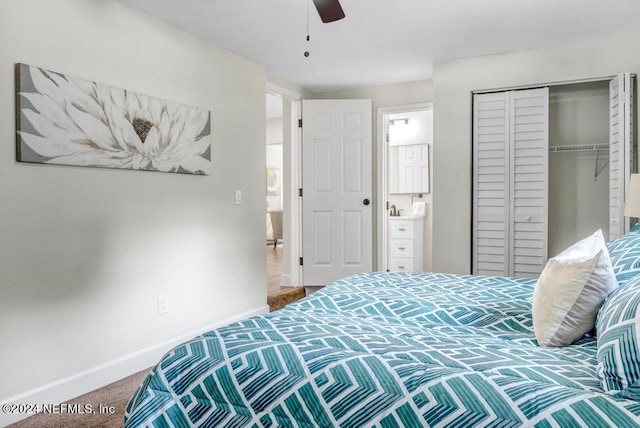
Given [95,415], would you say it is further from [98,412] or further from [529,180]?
[529,180]

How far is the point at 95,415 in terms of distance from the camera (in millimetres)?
2322

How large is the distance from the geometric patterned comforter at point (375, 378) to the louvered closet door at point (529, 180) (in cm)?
236

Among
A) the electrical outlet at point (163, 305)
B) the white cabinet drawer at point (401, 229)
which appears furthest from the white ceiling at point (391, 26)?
the white cabinet drawer at point (401, 229)

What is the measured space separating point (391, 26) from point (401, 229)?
2902 millimetres

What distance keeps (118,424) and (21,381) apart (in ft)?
1.87

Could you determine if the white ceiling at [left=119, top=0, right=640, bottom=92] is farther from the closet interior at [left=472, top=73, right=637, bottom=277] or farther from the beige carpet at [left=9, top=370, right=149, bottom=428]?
the beige carpet at [left=9, top=370, right=149, bottom=428]

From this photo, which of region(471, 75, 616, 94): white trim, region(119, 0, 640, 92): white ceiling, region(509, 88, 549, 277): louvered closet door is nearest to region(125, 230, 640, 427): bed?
region(119, 0, 640, 92): white ceiling

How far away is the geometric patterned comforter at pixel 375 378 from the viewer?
1070 mm

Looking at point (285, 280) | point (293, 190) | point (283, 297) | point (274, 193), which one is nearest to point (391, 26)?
point (293, 190)

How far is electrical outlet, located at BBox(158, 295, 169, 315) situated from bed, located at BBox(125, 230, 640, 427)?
1711mm

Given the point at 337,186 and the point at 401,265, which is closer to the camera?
the point at 337,186

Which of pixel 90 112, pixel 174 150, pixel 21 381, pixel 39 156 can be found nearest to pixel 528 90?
pixel 174 150

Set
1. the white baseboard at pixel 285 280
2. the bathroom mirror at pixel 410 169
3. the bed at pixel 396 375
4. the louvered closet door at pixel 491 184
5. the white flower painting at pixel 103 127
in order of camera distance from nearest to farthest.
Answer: the bed at pixel 396 375
the white flower painting at pixel 103 127
the louvered closet door at pixel 491 184
the white baseboard at pixel 285 280
the bathroom mirror at pixel 410 169

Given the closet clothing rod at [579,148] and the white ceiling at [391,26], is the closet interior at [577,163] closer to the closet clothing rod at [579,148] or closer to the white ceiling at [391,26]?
the closet clothing rod at [579,148]
